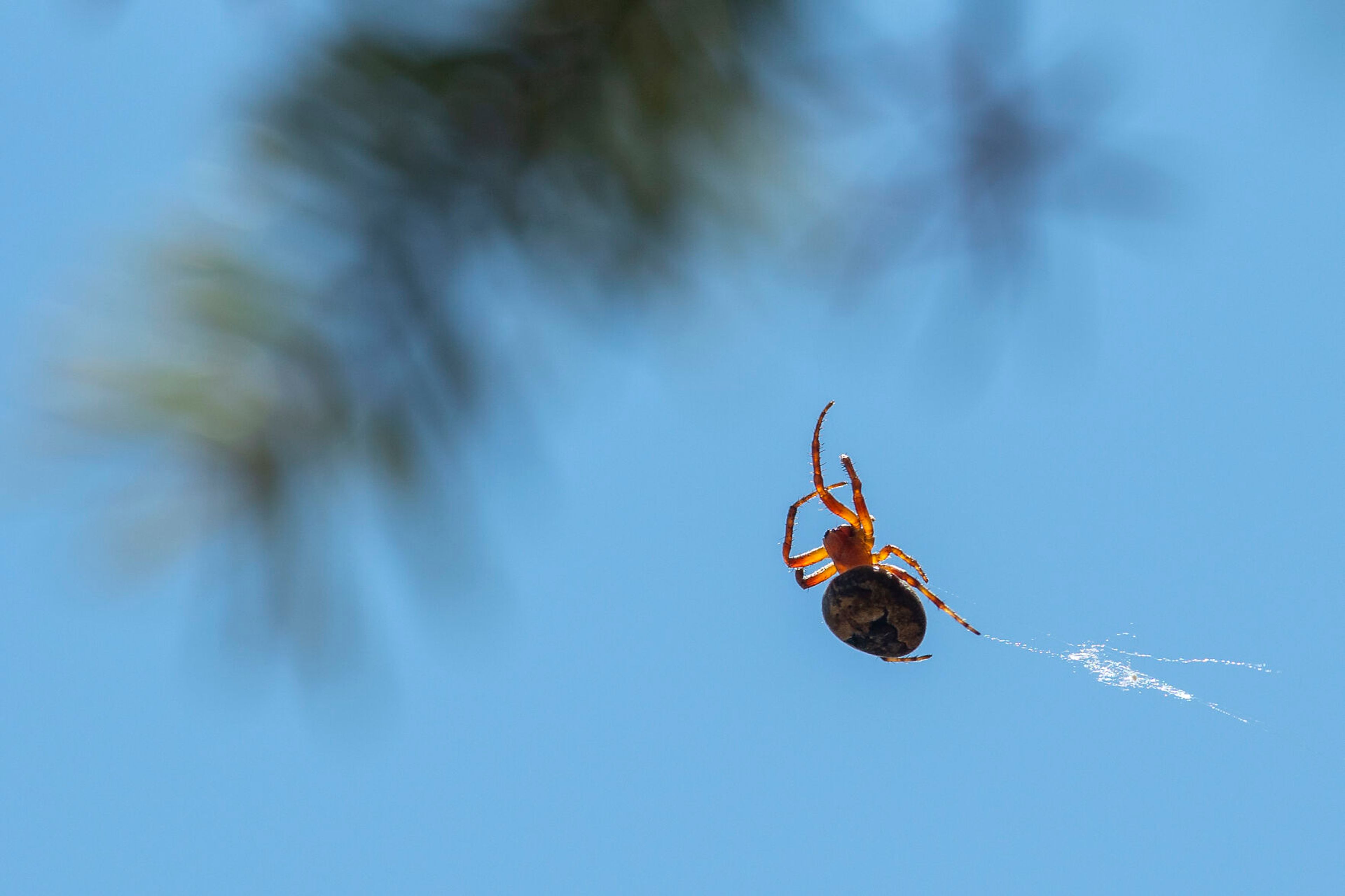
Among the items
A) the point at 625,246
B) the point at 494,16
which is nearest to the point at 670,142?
the point at 625,246

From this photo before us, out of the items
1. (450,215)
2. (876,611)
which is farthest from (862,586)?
(450,215)

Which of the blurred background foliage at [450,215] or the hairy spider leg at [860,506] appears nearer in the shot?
the blurred background foliage at [450,215]

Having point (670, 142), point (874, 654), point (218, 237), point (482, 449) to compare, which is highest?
point (874, 654)

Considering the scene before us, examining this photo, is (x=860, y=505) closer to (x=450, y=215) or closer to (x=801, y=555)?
(x=801, y=555)

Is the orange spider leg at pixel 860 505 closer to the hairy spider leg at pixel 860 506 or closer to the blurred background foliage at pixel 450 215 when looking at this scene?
the hairy spider leg at pixel 860 506

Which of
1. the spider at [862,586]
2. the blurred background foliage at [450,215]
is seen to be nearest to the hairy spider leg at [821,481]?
the spider at [862,586]

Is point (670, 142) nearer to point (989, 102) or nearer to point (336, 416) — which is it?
point (989, 102)
